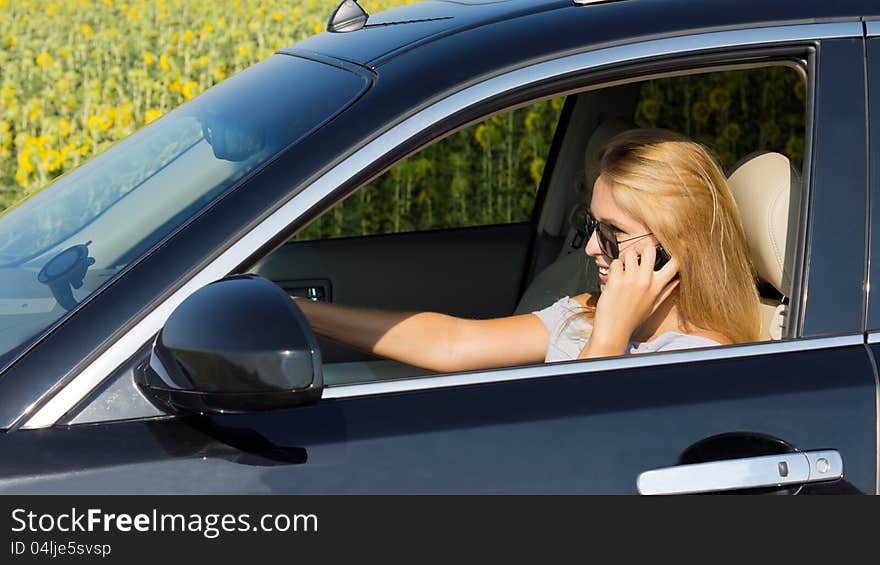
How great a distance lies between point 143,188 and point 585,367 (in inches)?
32.9

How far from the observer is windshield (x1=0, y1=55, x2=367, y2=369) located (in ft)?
6.07

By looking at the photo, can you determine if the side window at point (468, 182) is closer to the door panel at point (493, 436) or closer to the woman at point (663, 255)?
the woman at point (663, 255)

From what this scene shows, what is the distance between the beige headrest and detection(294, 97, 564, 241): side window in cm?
372

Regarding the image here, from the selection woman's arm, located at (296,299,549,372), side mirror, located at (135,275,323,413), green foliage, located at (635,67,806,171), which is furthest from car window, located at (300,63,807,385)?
side mirror, located at (135,275,323,413)

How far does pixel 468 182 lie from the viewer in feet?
21.2

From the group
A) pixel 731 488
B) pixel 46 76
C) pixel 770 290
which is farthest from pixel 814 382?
pixel 46 76

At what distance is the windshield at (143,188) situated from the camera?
1.85 metres

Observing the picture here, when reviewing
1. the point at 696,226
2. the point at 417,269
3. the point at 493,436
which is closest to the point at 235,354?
the point at 493,436

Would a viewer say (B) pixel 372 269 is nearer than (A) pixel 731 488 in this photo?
No

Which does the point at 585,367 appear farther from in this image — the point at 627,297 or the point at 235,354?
the point at 235,354

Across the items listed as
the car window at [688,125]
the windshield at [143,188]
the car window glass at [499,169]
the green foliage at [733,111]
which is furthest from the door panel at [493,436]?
the green foliage at [733,111]
